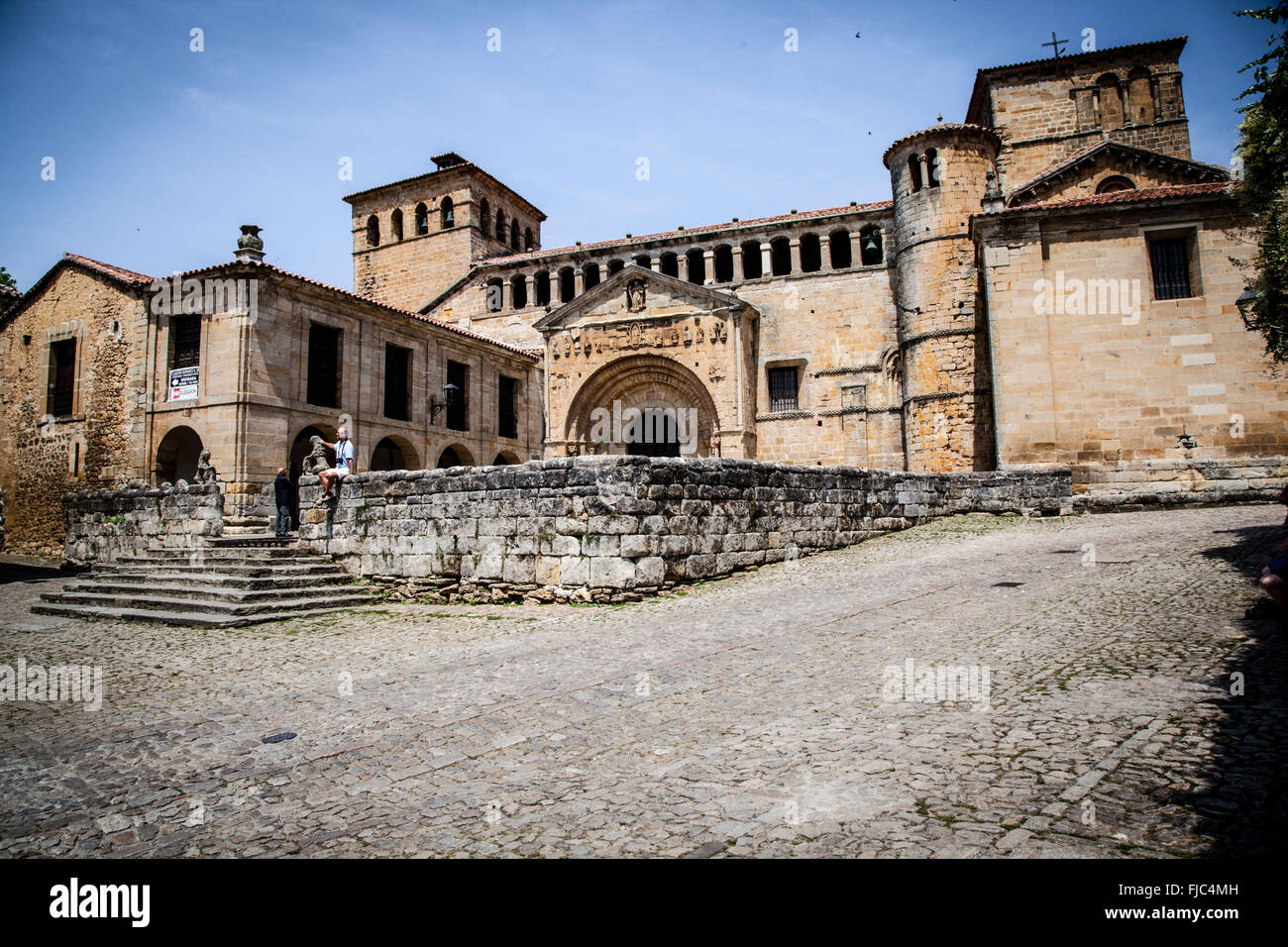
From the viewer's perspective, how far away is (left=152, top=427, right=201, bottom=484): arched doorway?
18.7 m

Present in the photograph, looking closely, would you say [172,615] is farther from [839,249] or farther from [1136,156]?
[1136,156]

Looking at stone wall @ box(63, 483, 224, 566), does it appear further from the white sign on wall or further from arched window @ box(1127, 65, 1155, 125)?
arched window @ box(1127, 65, 1155, 125)

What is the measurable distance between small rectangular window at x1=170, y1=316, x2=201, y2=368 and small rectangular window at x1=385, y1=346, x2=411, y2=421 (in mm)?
5077

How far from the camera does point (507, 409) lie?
2664cm

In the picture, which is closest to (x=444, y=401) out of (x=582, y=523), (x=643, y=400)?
(x=643, y=400)

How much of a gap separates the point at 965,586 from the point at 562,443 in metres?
19.0

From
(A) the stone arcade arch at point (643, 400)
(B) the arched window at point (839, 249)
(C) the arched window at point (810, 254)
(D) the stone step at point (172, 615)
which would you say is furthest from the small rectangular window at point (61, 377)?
(B) the arched window at point (839, 249)

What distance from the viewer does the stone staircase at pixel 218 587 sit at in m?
9.56

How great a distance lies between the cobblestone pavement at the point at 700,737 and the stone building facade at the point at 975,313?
11.7 metres

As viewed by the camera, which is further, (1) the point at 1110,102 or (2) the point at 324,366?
(1) the point at 1110,102

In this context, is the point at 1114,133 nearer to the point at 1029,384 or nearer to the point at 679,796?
the point at 1029,384

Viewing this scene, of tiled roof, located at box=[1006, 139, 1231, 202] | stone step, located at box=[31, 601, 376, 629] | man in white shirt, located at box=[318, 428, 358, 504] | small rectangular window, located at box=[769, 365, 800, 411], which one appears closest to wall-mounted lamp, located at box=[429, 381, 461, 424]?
man in white shirt, located at box=[318, 428, 358, 504]

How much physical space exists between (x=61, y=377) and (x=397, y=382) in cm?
978

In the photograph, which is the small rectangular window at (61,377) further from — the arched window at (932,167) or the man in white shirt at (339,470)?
the arched window at (932,167)
